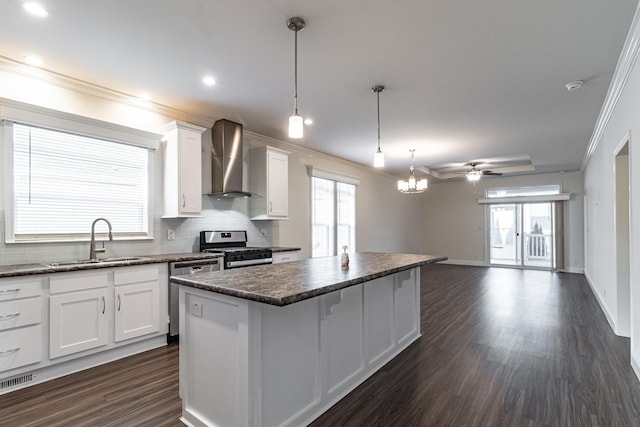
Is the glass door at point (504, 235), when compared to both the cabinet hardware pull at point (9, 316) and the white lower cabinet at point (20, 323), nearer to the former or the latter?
the white lower cabinet at point (20, 323)

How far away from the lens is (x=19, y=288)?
2.52m

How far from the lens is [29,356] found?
8.41ft

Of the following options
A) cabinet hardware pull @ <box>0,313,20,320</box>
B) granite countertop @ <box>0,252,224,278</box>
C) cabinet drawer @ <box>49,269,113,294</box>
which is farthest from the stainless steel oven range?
cabinet hardware pull @ <box>0,313,20,320</box>

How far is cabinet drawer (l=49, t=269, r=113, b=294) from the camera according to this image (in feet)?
8.86

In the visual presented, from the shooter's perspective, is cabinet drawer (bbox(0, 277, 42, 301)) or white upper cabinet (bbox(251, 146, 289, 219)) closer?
cabinet drawer (bbox(0, 277, 42, 301))

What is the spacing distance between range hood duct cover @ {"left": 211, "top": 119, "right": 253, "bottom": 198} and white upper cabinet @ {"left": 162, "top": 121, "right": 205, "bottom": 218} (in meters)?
0.36

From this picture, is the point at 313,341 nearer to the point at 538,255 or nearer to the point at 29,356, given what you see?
the point at 29,356

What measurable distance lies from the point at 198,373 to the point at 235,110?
3094 mm

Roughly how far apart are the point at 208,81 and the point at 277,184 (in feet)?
6.50

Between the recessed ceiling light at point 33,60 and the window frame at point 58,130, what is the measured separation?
37 centimetres

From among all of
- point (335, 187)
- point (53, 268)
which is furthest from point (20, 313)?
point (335, 187)

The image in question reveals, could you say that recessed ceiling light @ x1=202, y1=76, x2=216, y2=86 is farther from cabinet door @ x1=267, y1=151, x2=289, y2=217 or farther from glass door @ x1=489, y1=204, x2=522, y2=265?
glass door @ x1=489, y1=204, x2=522, y2=265

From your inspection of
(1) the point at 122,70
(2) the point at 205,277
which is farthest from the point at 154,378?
(1) the point at 122,70

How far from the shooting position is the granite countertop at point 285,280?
5.36 feet
